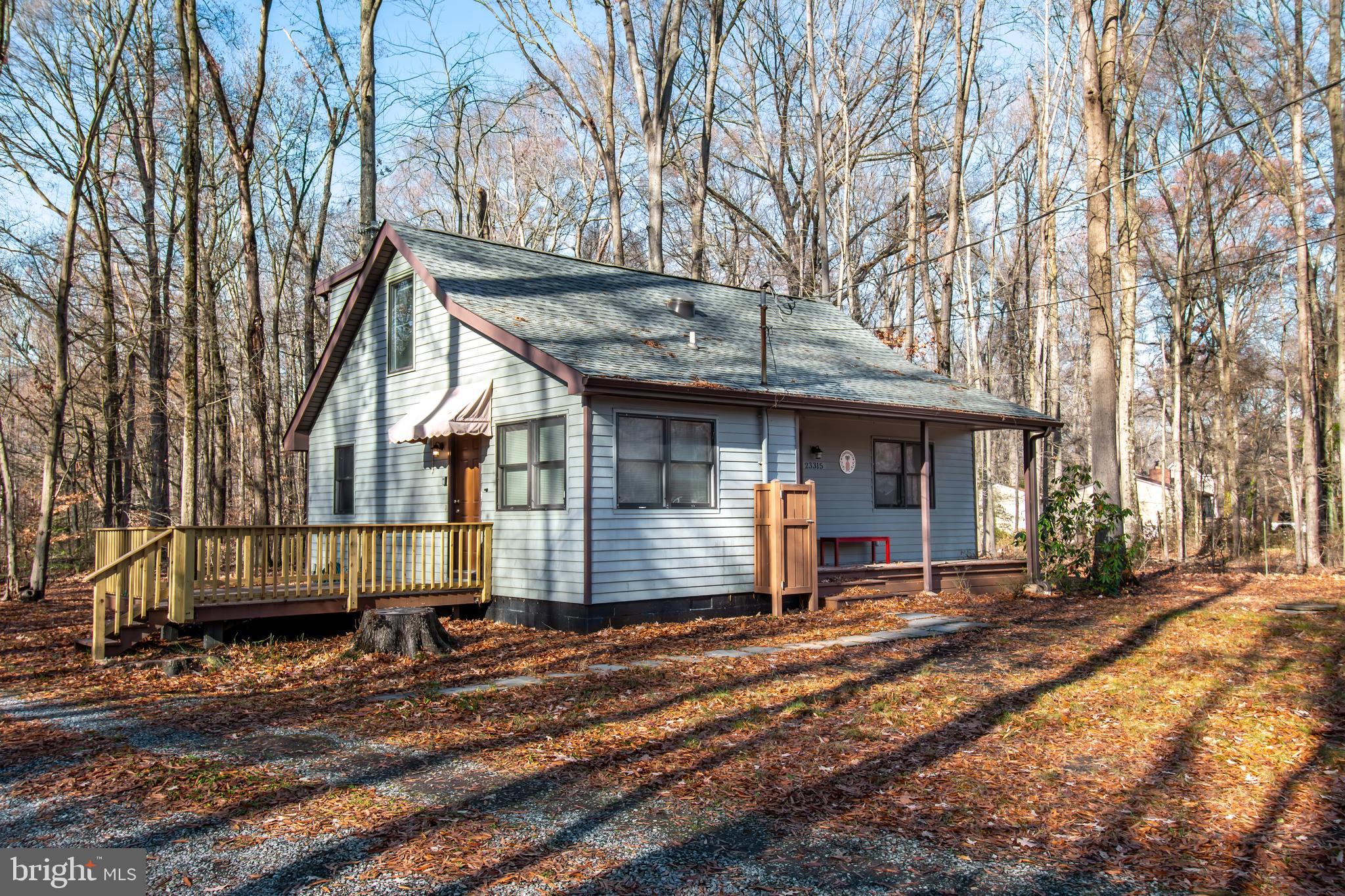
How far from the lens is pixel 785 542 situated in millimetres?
12266

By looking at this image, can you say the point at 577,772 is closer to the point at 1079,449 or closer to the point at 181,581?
the point at 181,581

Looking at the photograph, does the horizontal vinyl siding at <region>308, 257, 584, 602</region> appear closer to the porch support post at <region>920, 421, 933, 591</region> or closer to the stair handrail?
the stair handrail

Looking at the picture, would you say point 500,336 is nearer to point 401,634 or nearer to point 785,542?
point 401,634

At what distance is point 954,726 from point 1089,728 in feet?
2.95

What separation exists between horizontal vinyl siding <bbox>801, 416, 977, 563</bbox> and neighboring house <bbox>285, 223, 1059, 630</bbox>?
0.03 m

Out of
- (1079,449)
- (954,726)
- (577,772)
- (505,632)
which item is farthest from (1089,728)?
(1079,449)

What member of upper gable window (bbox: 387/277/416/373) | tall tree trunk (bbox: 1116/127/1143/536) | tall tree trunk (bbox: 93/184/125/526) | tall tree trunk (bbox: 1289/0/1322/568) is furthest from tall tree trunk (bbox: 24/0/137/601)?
tall tree trunk (bbox: 1289/0/1322/568)

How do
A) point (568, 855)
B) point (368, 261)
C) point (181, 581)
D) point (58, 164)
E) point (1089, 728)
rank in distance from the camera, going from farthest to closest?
point (58, 164), point (368, 261), point (181, 581), point (1089, 728), point (568, 855)

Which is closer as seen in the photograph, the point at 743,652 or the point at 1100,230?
the point at 743,652

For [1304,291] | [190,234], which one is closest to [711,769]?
[190,234]

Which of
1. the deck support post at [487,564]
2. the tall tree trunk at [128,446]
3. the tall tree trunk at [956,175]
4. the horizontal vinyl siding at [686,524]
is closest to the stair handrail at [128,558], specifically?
the deck support post at [487,564]

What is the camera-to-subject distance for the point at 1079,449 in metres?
45.8

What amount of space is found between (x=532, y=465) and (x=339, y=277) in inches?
270

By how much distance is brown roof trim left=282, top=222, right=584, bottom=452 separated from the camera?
432 inches
